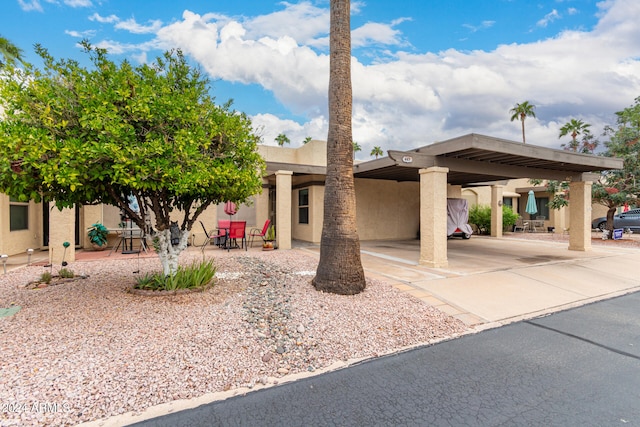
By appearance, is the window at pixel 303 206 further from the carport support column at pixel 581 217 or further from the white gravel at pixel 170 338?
the carport support column at pixel 581 217

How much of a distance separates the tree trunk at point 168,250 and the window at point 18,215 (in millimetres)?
6998

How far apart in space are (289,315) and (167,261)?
2.24 metres

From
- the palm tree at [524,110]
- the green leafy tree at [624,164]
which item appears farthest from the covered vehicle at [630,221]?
the palm tree at [524,110]

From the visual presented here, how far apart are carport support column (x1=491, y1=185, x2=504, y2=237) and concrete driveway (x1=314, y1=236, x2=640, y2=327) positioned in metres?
6.64

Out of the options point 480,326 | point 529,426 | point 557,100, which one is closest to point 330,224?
point 480,326

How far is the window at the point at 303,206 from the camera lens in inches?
549

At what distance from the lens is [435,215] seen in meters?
7.85

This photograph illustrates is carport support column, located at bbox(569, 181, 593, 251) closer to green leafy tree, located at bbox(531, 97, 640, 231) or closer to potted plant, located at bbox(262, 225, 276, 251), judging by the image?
green leafy tree, located at bbox(531, 97, 640, 231)

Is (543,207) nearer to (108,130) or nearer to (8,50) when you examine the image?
(108,130)

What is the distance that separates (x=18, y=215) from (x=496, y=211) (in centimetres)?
1984

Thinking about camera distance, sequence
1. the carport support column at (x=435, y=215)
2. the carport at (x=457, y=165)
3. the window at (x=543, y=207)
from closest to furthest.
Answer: the carport at (x=457, y=165) < the carport support column at (x=435, y=215) < the window at (x=543, y=207)

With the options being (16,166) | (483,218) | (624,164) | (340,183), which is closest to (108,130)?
(16,166)

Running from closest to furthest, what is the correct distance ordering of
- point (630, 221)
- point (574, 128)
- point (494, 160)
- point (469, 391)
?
point (469, 391) < point (494, 160) < point (630, 221) < point (574, 128)

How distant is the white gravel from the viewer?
Answer: 2689 millimetres
